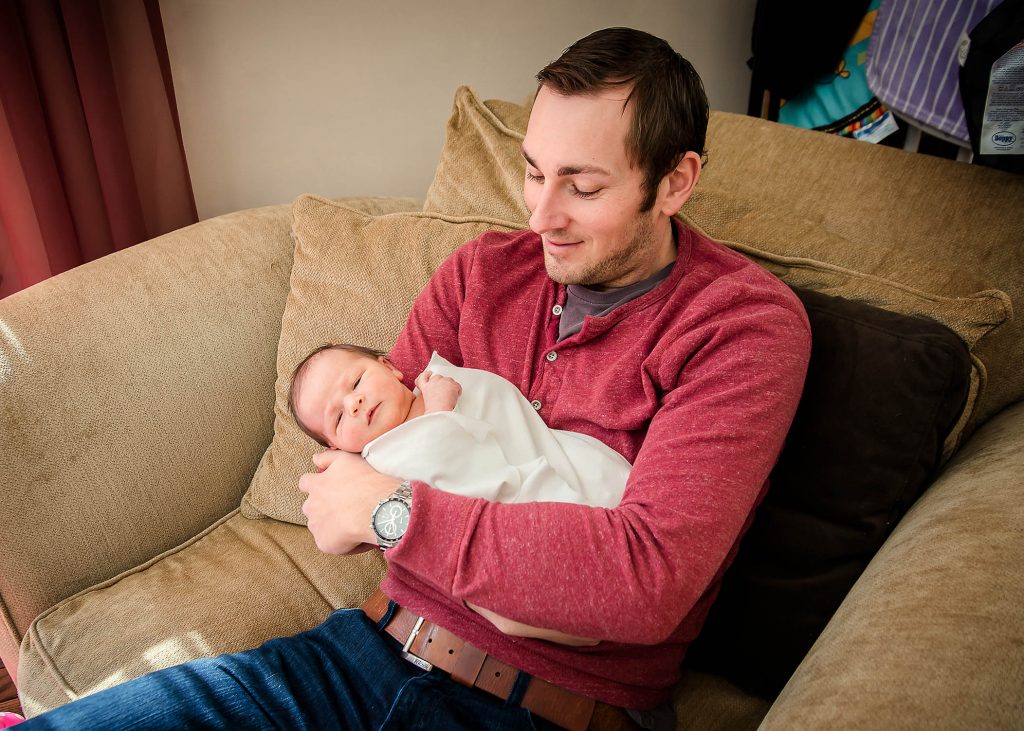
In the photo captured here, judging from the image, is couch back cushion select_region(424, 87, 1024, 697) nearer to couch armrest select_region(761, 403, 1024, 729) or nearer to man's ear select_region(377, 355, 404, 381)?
couch armrest select_region(761, 403, 1024, 729)

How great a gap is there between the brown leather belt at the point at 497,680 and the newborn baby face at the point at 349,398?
11.8 inches

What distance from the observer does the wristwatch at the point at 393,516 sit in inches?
39.3

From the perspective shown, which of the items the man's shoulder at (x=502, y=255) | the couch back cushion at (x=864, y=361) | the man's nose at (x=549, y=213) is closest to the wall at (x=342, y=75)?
the man's shoulder at (x=502, y=255)

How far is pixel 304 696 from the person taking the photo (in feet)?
3.62

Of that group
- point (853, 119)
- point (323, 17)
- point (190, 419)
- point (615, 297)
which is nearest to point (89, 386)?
point (190, 419)

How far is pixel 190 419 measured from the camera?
60.5 inches

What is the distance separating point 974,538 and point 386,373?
0.85 m

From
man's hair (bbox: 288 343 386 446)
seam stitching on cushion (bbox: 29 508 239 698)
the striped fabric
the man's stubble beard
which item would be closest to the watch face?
man's hair (bbox: 288 343 386 446)

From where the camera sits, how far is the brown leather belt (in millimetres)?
1050

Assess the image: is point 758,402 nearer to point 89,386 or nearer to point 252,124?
point 89,386

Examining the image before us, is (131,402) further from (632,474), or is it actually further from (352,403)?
(632,474)

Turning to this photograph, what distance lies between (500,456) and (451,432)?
80 mm

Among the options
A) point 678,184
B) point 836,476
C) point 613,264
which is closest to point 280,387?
point 613,264

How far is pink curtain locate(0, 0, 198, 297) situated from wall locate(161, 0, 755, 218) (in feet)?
Answer: 0.65
